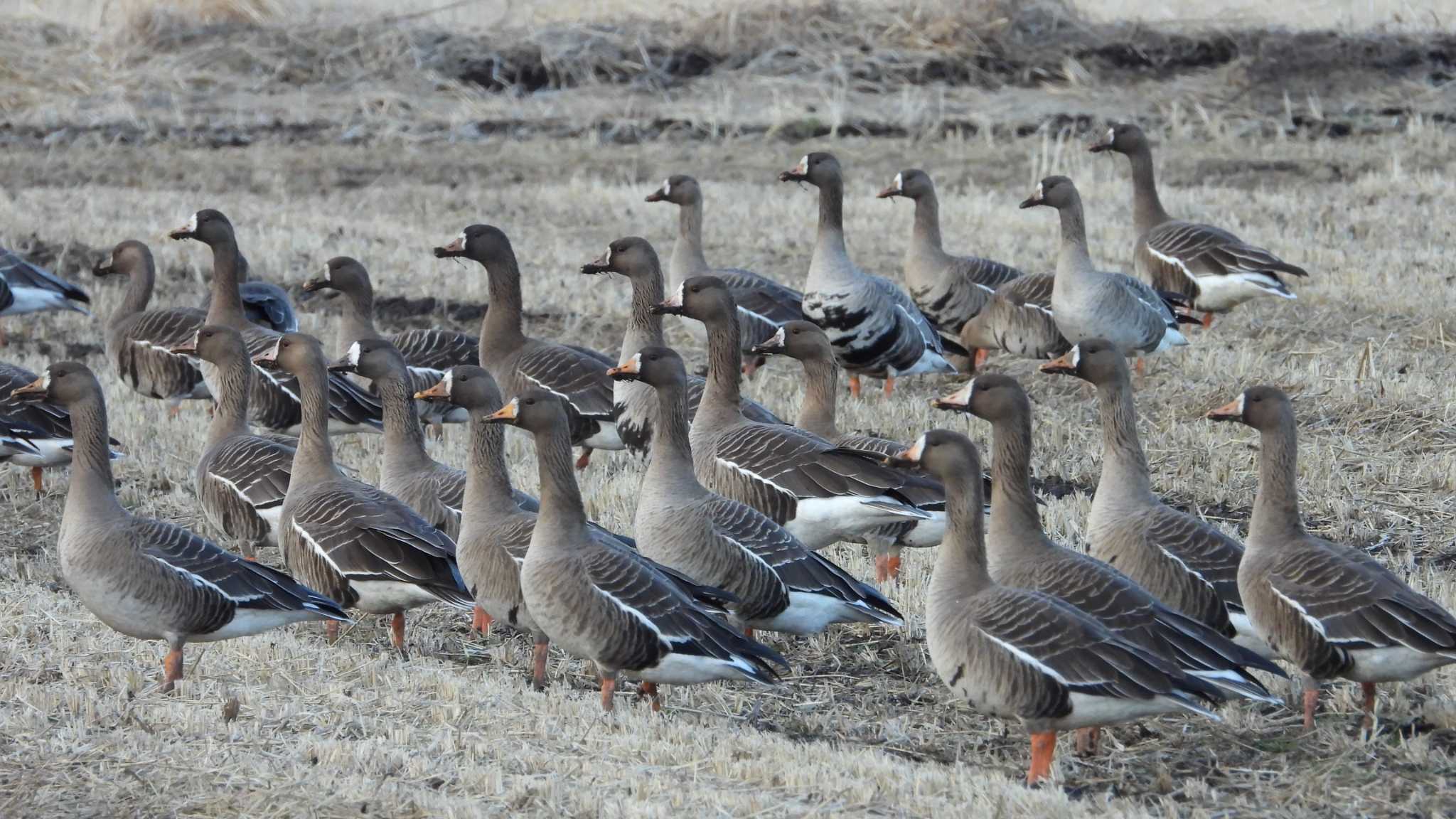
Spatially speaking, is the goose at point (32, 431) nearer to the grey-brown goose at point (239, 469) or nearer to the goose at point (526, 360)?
the grey-brown goose at point (239, 469)

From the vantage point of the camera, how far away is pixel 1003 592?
21.6ft

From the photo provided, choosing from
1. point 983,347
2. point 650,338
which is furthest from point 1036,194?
point 650,338

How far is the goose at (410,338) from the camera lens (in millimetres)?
11820

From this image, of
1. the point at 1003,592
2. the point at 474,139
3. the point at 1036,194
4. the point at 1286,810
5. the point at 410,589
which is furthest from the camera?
the point at 474,139

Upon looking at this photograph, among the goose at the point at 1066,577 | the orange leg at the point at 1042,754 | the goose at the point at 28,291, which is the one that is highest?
the goose at the point at 1066,577

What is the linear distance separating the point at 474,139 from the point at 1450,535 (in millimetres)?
17034

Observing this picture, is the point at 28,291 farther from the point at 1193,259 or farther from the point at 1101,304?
the point at 1193,259

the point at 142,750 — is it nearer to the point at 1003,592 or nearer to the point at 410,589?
the point at 410,589

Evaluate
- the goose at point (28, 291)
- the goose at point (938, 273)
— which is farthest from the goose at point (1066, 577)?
the goose at point (28, 291)

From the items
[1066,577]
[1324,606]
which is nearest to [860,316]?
[1066,577]

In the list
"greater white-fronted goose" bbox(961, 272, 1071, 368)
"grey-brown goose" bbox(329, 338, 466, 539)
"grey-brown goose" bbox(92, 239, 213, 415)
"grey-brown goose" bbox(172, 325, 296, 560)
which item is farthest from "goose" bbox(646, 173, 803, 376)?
"grey-brown goose" bbox(172, 325, 296, 560)

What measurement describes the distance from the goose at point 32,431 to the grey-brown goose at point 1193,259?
833 cm

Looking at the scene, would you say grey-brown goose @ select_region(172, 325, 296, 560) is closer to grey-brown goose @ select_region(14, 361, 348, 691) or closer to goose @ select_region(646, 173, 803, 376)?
grey-brown goose @ select_region(14, 361, 348, 691)

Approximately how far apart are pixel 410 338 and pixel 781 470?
4.21 meters
